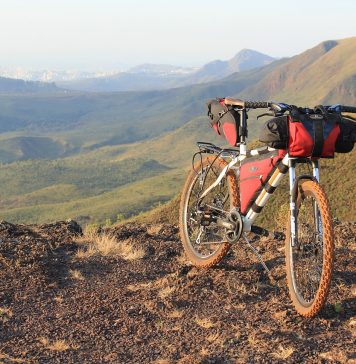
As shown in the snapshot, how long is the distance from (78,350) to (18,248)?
353cm

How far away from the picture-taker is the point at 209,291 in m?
6.66

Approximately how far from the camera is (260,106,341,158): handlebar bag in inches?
213

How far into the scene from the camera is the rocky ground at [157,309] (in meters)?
5.16

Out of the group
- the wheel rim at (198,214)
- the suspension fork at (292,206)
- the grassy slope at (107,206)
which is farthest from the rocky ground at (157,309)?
the grassy slope at (107,206)

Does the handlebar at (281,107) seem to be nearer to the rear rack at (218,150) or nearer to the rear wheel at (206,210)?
the rear rack at (218,150)

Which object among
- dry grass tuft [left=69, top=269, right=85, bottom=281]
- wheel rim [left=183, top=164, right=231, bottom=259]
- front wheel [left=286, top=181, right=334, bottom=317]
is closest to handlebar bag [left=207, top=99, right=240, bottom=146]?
wheel rim [left=183, top=164, right=231, bottom=259]

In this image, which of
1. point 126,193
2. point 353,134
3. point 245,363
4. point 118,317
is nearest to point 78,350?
point 118,317

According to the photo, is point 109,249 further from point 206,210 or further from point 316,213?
point 316,213

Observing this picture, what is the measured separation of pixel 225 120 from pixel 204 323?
8.86 feet

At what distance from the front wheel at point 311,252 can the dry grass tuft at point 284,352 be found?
1.99 feet

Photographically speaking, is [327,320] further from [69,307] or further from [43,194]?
[43,194]

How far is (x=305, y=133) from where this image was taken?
540 centimetres

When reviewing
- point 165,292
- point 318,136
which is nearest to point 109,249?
point 165,292

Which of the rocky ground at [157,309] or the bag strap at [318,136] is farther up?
the bag strap at [318,136]
